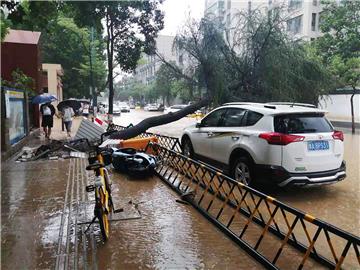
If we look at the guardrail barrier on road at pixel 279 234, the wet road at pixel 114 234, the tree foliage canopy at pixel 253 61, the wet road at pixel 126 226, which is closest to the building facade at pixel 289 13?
the tree foliage canopy at pixel 253 61

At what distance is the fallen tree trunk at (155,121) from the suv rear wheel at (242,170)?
5051 mm

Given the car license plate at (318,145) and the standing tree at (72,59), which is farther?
the standing tree at (72,59)

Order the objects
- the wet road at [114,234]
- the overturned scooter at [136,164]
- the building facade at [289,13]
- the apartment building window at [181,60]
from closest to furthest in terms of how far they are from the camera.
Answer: the wet road at [114,234]
the overturned scooter at [136,164]
the building facade at [289,13]
the apartment building window at [181,60]

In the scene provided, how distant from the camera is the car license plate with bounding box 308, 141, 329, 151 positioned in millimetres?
6281

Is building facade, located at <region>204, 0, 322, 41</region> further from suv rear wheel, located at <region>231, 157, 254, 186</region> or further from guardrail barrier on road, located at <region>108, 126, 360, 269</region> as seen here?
guardrail barrier on road, located at <region>108, 126, 360, 269</region>

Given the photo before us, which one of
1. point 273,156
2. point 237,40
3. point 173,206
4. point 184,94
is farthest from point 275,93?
point 173,206

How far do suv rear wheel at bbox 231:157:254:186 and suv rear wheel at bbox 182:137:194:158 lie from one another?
1951 millimetres

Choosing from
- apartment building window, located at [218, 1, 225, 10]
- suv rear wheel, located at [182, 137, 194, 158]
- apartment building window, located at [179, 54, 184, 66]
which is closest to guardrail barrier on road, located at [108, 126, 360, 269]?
suv rear wheel, located at [182, 137, 194, 158]

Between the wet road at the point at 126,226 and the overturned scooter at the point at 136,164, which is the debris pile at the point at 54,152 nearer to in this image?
the wet road at the point at 126,226

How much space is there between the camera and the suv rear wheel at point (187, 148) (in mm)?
9031

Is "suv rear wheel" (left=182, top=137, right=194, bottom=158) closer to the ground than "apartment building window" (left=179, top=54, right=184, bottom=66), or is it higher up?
closer to the ground

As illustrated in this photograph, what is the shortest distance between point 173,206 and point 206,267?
7.16 ft

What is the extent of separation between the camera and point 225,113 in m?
7.89

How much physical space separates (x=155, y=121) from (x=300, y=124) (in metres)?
6.82
